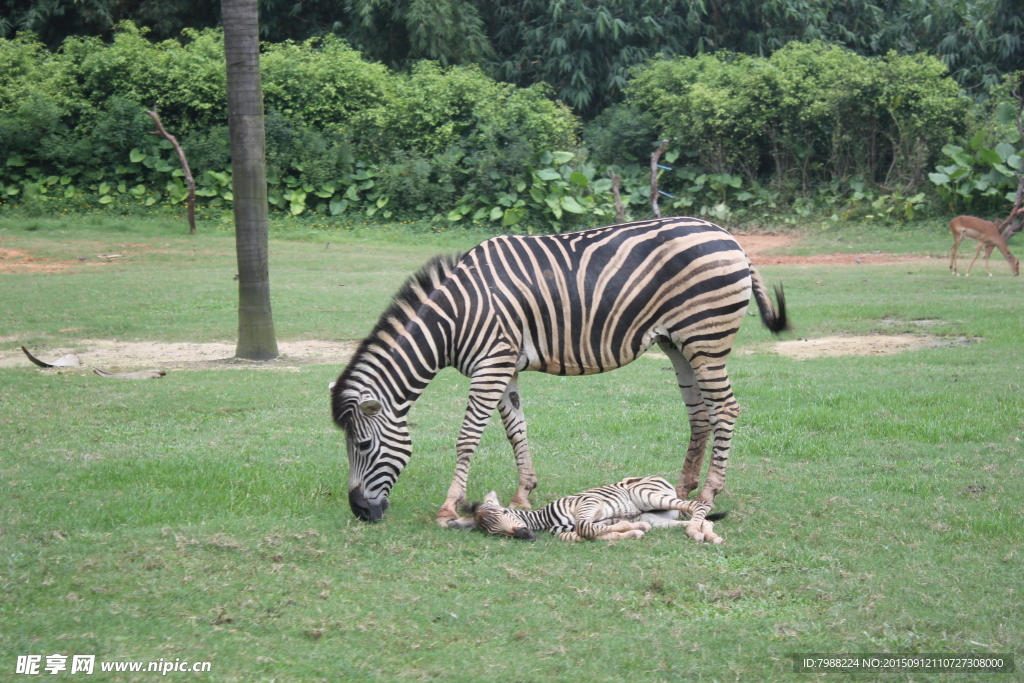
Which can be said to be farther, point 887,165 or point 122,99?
point 887,165

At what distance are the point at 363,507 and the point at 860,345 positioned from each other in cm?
860

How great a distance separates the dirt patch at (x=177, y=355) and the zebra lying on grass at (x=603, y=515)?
20.6 feet

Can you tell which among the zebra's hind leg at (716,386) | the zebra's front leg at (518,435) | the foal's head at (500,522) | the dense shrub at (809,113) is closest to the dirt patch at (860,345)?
→ the zebra's hind leg at (716,386)

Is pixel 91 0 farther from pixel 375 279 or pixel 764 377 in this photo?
pixel 764 377

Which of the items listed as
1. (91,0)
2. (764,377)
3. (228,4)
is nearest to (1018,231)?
(764,377)

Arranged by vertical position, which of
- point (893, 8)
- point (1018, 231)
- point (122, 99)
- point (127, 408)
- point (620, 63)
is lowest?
point (127, 408)

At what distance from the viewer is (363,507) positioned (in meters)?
5.79

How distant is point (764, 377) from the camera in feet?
34.5

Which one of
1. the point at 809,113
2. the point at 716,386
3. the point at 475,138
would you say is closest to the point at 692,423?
the point at 716,386

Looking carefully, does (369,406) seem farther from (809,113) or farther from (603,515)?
(809,113)

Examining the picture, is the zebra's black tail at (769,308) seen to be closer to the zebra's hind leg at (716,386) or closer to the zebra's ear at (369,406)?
the zebra's hind leg at (716,386)

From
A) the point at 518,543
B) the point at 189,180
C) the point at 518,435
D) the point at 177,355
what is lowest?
the point at 177,355

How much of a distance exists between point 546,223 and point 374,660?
21562mm

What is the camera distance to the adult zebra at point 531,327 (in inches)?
233
